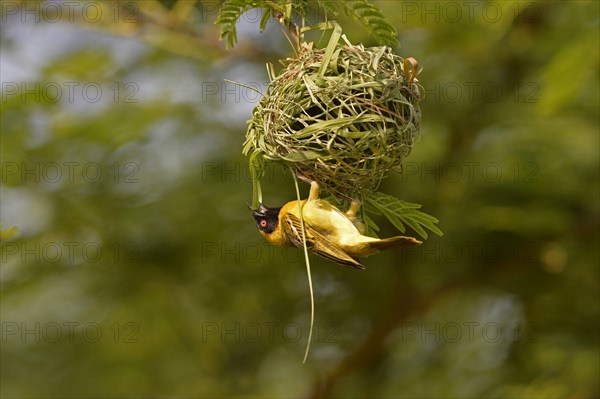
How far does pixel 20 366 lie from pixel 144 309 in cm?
161

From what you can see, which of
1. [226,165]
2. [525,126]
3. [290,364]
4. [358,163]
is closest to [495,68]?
[525,126]

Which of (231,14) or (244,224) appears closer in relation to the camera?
(231,14)

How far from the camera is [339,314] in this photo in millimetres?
7035

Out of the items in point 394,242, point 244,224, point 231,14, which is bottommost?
point 244,224

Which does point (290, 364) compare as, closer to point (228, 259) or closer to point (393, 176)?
point (228, 259)

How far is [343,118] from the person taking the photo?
1.91 meters

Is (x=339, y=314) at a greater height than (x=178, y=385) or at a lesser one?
greater

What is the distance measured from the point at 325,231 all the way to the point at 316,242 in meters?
0.05

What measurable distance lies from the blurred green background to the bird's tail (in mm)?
3779

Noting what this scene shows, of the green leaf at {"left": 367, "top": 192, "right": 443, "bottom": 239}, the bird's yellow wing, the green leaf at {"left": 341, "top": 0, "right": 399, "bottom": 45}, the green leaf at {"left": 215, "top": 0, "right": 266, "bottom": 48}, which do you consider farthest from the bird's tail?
the green leaf at {"left": 215, "top": 0, "right": 266, "bottom": 48}

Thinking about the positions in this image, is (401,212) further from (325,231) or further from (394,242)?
(394,242)

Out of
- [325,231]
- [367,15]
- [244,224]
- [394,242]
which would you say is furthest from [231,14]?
[244,224]

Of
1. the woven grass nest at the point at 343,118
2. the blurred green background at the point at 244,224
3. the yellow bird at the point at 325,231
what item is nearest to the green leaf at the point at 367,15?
the woven grass nest at the point at 343,118

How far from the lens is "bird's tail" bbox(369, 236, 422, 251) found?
5.09ft
